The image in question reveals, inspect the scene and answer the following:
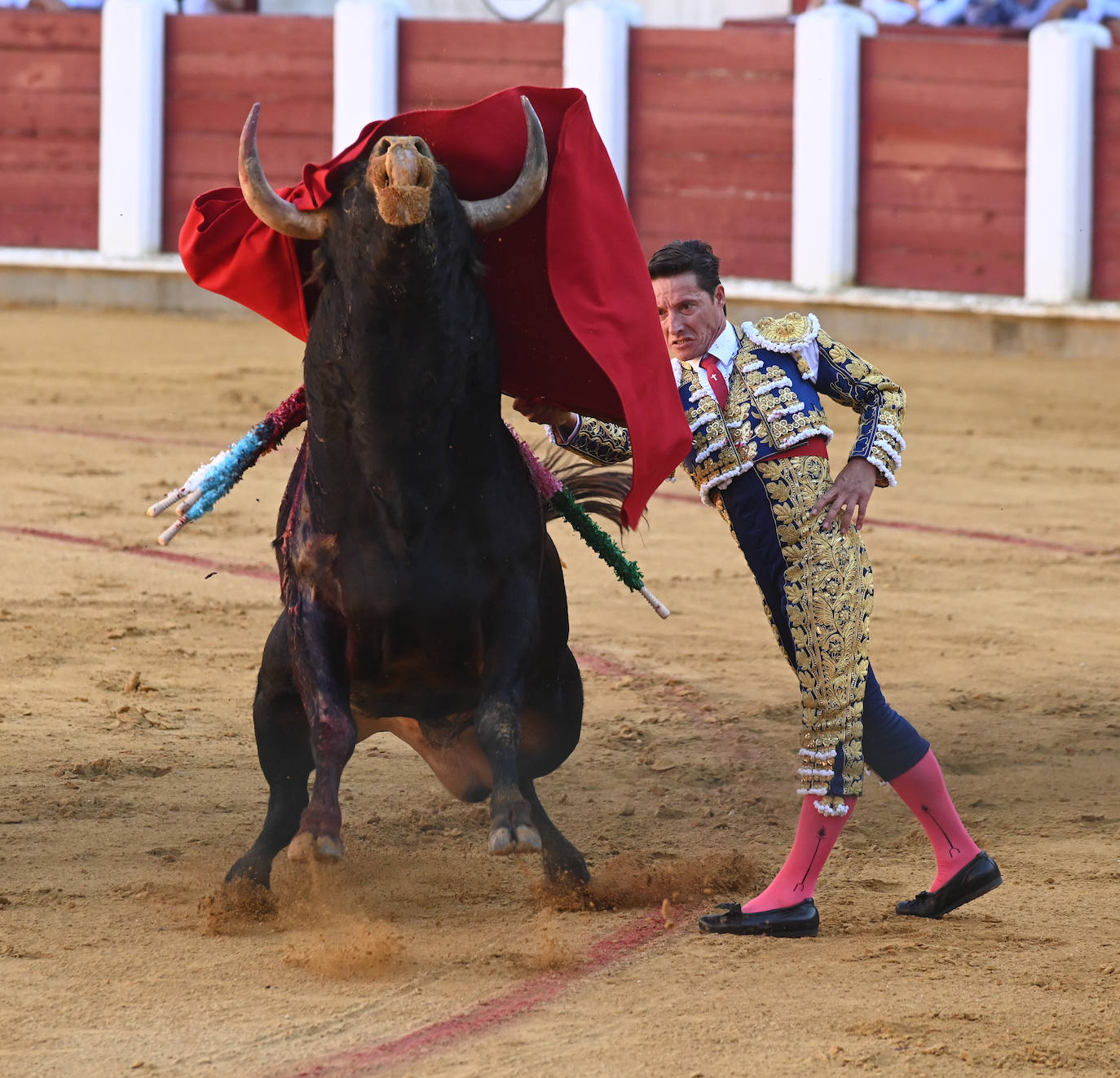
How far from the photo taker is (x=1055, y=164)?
32.6 feet

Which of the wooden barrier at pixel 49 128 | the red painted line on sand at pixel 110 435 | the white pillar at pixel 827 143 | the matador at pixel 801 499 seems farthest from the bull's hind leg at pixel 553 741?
the wooden barrier at pixel 49 128

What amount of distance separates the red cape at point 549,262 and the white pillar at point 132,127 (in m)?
8.51

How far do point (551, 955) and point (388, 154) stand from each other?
3.90 feet

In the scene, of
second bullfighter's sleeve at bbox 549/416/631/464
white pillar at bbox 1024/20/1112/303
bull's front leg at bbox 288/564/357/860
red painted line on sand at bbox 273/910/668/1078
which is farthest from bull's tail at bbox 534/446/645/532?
white pillar at bbox 1024/20/1112/303

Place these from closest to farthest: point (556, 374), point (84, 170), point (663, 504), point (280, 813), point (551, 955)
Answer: point (551, 955)
point (556, 374)
point (280, 813)
point (663, 504)
point (84, 170)

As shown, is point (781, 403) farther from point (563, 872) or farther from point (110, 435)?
point (110, 435)

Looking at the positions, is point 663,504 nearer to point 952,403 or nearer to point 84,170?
point 952,403

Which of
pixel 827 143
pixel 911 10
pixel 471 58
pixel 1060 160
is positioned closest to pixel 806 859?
pixel 1060 160

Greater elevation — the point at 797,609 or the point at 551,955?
the point at 797,609

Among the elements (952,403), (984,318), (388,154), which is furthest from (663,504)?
(388,154)

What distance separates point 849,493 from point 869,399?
0.59 feet

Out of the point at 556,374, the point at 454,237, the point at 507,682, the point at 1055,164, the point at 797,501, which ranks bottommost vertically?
the point at 507,682

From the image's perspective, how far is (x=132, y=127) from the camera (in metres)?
11.1

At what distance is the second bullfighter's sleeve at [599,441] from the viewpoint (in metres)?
3.12
